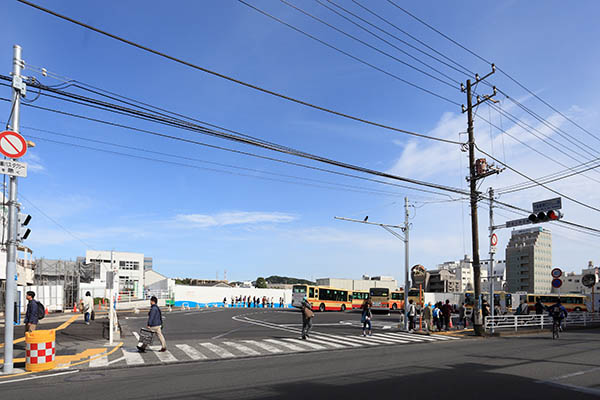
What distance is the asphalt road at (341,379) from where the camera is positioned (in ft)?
27.8

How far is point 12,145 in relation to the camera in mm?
11211

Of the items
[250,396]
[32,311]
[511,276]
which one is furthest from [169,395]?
[511,276]

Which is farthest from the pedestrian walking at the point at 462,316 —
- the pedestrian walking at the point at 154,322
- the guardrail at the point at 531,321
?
the pedestrian walking at the point at 154,322

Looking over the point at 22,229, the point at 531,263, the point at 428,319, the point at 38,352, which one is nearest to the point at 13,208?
the point at 22,229

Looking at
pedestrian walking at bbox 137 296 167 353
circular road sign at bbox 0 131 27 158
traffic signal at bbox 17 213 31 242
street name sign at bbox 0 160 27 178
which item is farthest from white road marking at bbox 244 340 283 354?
circular road sign at bbox 0 131 27 158

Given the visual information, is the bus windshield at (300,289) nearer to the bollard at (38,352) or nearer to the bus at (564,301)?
the bus at (564,301)

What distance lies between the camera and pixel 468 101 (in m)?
25.0

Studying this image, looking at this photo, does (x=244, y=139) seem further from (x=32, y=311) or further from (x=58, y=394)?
(x=32, y=311)

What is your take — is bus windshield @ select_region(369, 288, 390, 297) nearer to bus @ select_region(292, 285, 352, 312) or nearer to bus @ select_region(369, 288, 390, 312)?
bus @ select_region(369, 288, 390, 312)

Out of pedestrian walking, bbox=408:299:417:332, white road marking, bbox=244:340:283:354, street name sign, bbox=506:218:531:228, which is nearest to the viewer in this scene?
white road marking, bbox=244:340:283:354

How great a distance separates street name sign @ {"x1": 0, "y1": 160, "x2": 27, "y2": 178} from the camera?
1105 cm

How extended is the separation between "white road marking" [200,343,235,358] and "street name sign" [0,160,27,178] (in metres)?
7.89

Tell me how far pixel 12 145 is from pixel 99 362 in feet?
20.9

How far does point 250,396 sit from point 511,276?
→ 167 m
